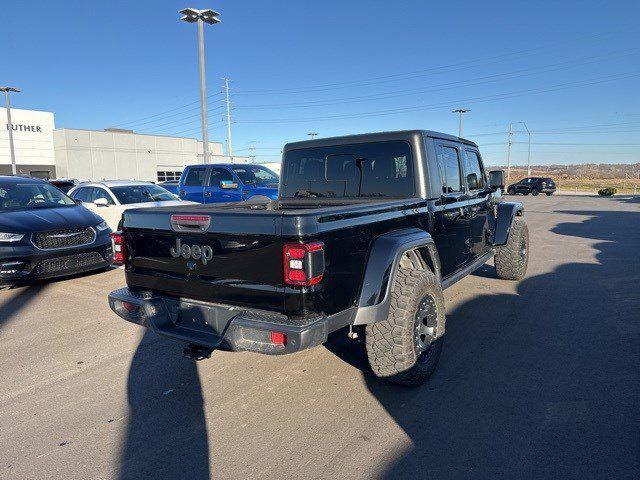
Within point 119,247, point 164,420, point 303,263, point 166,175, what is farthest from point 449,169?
point 166,175

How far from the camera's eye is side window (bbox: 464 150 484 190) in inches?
207

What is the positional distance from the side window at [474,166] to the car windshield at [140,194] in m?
7.03

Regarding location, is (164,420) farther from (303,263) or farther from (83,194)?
(83,194)

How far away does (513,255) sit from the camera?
6.42m

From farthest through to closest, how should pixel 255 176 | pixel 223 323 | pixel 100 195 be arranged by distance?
1. pixel 255 176
2. pixel 100 195
3. pixel 223 323

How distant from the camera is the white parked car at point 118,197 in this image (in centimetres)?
930

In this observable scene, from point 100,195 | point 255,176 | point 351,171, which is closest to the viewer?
point 351,171

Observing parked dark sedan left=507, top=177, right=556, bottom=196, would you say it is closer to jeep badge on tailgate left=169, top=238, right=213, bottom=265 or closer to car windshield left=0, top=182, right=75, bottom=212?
car windshield left=0, top=182, right=75, bottom=212

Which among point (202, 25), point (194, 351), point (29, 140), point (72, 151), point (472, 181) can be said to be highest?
point (202, 25)

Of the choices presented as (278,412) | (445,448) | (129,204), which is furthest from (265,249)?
(129,204)

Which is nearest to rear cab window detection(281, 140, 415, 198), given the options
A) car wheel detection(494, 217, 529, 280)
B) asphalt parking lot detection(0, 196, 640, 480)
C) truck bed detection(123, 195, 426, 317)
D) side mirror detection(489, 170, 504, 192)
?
truck bed detection(123, 195, 426, 317)

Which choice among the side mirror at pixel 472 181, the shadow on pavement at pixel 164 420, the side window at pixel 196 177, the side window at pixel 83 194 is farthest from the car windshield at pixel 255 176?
the shadow on pavement at pixel 164 420

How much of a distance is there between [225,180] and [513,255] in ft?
24.0

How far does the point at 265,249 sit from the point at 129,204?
7848 mm
